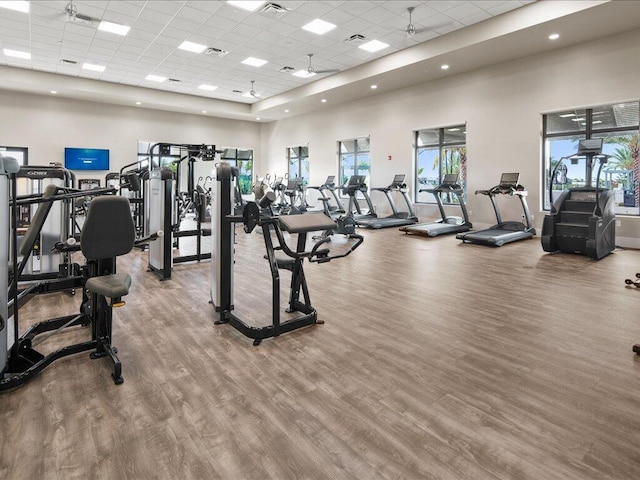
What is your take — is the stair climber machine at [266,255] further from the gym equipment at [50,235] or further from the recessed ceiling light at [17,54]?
the recessed ceiling light at [17,54]

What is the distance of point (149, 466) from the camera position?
64.0 inches

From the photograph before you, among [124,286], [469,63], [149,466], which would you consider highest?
[469,63]

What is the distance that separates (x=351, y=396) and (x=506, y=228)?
778 centimetres

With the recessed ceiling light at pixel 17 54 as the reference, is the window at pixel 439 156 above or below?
below

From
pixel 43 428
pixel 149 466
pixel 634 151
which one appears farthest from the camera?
pixel 634 151

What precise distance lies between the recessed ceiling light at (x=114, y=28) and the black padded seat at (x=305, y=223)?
7.33 m

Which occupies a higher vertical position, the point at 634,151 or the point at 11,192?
the point at 634,151

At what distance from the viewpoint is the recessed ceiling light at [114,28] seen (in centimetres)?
772

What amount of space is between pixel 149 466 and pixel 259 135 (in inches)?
659

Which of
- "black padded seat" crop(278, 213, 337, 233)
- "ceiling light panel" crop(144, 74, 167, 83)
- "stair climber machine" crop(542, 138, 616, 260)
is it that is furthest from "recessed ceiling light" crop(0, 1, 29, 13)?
"stair climber machine" crop(542, 138, 616, 260)

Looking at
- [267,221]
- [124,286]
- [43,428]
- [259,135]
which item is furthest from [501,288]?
[259,135]

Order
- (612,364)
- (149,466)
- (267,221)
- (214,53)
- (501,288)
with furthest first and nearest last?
(214,53) → (501,288) → (267,221) → (612,364) → (149,466)

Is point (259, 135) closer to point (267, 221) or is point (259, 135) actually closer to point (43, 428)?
point (267, 221)

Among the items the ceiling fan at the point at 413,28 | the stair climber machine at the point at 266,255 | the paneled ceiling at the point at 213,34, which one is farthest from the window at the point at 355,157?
the stair climber machine at the point at 266,255
